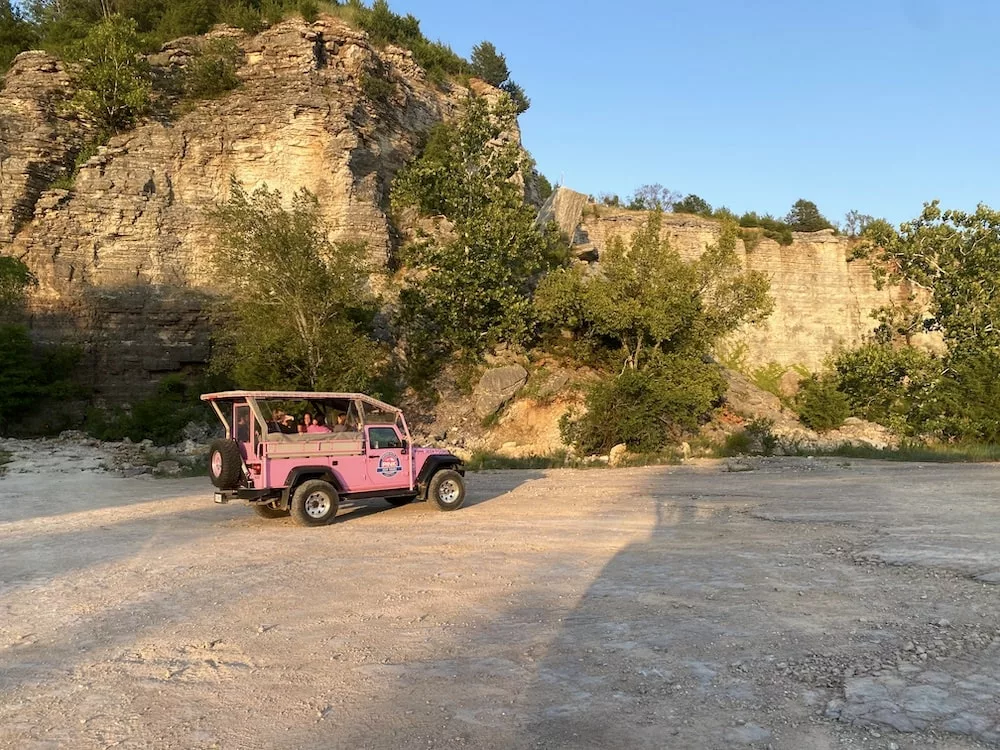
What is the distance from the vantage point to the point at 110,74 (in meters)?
30.6

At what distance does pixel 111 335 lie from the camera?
2864 cm

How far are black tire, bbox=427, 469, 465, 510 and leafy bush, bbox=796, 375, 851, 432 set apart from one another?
24.3m

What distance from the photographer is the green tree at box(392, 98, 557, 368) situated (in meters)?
27.9

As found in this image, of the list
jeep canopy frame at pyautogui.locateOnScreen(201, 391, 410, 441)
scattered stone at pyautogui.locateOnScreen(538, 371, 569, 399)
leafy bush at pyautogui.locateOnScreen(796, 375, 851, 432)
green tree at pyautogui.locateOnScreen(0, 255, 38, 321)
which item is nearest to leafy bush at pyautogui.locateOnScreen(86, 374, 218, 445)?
green tree at pyautogui.locateOnScreen(0, 255, 38, 321)

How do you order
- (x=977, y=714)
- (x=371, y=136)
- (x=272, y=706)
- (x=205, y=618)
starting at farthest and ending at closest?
(x=371, y=136), (x=205, y=618), (x=272, y=706), (x=977, y=714)

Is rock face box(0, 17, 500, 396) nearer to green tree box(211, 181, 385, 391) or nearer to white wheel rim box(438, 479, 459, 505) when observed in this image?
green tree box(211, 181, 385, 391)

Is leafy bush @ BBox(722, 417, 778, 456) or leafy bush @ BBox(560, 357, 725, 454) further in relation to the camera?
leafy bush @ BBox(722, 417, 778, 456)

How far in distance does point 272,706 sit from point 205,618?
7.12 ft

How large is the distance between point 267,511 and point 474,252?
18.6 m

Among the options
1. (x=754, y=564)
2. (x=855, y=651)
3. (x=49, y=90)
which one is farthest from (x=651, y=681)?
(x=49, y=90)

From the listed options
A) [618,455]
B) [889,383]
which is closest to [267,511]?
[618,455]

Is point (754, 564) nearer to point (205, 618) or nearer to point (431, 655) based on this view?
point (431, 655)

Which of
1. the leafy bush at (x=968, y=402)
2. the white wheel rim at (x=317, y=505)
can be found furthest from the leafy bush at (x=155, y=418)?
the leafy bush at (x=968, y=402)

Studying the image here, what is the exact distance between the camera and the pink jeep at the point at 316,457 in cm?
1016
